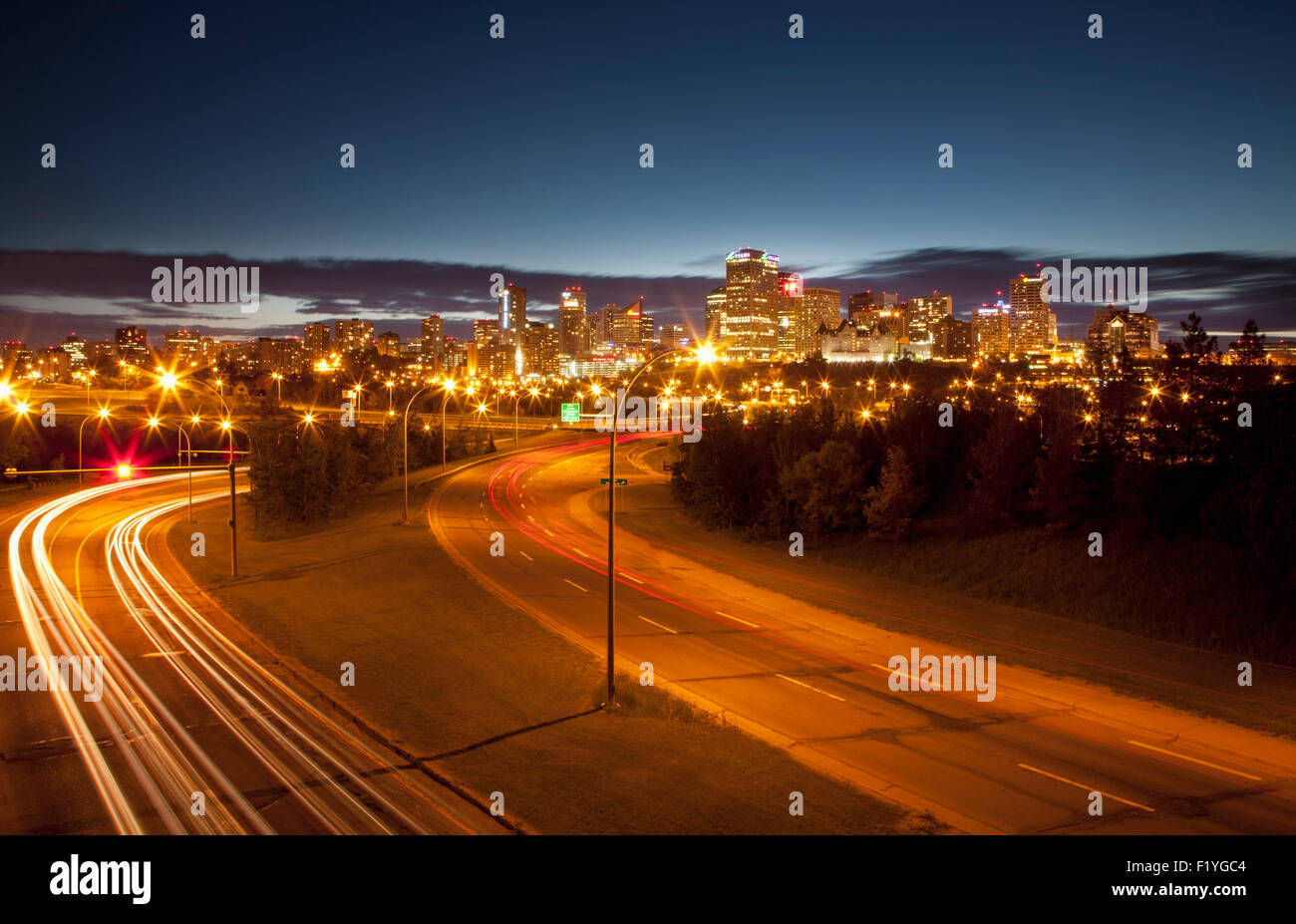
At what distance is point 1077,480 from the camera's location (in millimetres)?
35094

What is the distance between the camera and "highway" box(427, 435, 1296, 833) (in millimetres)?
14195

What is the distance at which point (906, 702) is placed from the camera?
1955 cm

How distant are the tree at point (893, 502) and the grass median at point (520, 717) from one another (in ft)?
62.5

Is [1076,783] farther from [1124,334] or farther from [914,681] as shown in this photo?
[1124,334]

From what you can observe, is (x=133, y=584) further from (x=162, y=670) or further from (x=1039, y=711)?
(x=1039, y=711)

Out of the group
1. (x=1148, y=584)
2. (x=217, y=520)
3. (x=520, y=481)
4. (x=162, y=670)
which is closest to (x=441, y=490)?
(x=520, y=481)

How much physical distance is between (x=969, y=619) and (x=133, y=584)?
3225cm

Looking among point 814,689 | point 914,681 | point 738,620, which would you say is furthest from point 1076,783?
point 738,620

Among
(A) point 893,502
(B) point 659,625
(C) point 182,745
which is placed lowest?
(B) point 659,625

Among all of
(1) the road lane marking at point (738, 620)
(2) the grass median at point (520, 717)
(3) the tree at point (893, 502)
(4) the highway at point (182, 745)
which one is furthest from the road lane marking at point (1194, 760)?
(3) the tree at point (893, 502)

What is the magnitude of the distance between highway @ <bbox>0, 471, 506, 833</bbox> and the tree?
27028mm

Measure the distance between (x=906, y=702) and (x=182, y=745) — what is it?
15949 millimetres

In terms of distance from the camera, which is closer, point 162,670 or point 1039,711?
point 1039,711

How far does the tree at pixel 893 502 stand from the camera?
37.8 m
